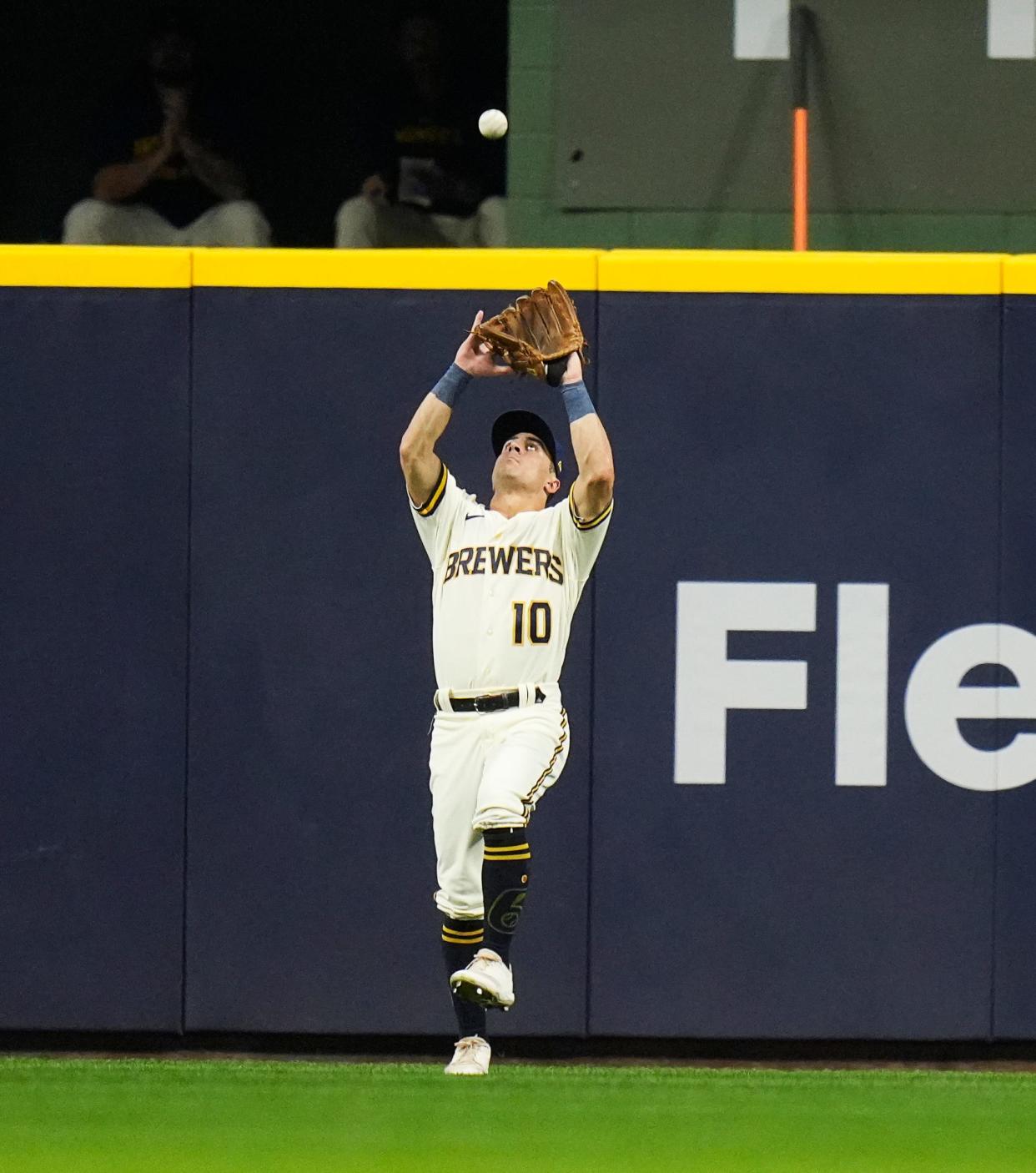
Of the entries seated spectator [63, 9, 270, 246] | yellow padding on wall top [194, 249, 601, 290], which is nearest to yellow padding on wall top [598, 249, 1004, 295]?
yellow padding on wall top [194, 249, 601, 290]

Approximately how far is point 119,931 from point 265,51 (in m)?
4.65

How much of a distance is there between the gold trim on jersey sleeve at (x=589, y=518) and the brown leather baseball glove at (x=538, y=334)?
35cm

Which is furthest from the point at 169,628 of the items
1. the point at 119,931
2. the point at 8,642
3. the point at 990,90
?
the point at 990,90

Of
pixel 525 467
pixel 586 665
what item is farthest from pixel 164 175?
pixel 586 665

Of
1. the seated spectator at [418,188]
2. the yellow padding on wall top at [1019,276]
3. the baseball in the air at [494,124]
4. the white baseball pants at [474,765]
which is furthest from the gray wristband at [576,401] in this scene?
the seated spectator at [418,188]

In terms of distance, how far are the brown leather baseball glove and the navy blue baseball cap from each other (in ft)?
0.90

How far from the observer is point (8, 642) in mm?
6320

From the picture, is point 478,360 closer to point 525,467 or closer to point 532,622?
point 525,467

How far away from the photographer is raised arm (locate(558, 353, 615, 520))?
5.63 meters

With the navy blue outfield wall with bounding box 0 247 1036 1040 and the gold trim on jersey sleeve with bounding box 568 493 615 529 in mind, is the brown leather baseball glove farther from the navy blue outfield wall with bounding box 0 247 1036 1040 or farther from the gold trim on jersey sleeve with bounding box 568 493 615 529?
the navy blue outfield wall with bounding box 0 247 1036 1040

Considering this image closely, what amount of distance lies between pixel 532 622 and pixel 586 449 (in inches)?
20.8

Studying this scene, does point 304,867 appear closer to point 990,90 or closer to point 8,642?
point 8,642

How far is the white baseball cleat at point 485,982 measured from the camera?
5.43 m

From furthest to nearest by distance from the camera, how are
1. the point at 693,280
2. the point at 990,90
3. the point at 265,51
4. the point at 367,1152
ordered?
the point at 265,51
the point at 990,90
the point at 693,280
the point at 367,1152
